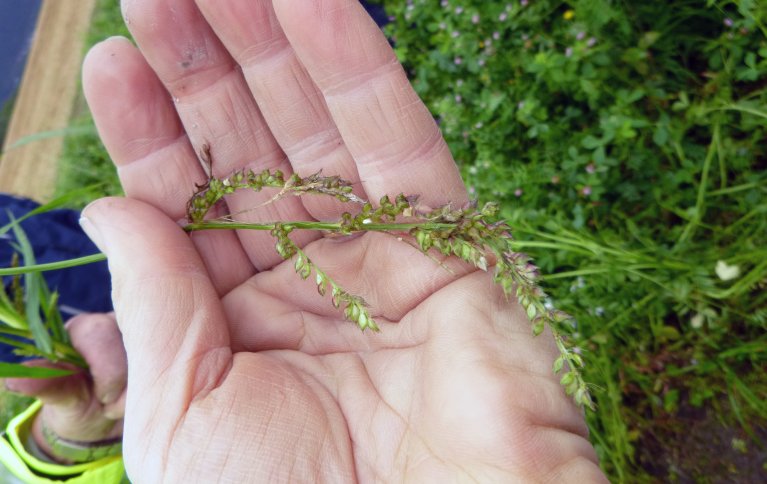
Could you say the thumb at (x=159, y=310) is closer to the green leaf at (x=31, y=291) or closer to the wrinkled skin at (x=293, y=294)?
the wrinkled skin at (x=293, y=294)

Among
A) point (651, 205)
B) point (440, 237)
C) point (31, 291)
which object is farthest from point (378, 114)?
point (31, 291)

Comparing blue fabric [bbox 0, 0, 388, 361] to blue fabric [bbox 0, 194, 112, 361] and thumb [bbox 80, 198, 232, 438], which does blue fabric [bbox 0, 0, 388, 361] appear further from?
thumb [bbox 80, 198, 232, 438]

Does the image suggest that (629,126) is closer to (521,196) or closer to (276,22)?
(521,196)

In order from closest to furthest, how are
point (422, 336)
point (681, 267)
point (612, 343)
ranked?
point (422, 336), point (681, 267), point (612, 343)

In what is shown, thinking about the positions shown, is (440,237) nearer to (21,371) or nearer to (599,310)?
(599,310)

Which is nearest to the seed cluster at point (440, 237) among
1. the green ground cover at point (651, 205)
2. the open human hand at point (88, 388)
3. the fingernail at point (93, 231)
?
the fingernail at point (93, 231)

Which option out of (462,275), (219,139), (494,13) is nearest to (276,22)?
(219,139)
